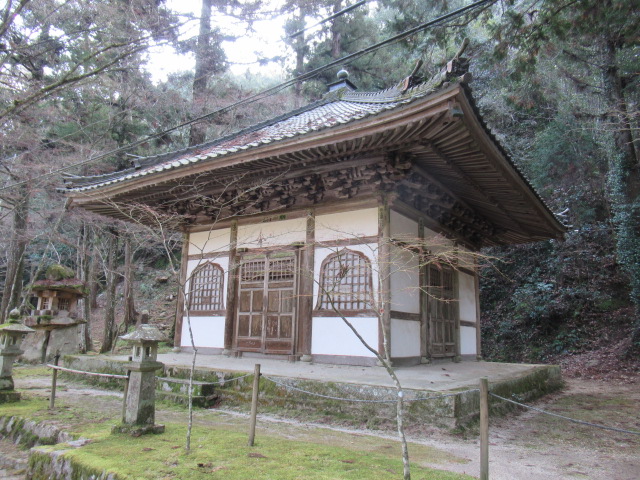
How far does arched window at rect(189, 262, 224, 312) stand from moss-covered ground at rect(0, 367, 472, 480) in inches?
141

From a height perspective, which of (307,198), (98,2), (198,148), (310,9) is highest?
(310,9)

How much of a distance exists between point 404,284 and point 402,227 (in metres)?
1.00

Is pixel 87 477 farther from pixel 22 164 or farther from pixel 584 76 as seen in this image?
pixel 584 76

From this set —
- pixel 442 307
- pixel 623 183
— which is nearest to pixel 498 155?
pixel 442 307

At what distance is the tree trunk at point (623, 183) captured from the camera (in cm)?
1211

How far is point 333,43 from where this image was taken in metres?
19.6

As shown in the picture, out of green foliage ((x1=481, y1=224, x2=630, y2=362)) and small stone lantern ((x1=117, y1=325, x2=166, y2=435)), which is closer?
small stone lantern ((x1=117, y1=325, x2=166, y2=435))

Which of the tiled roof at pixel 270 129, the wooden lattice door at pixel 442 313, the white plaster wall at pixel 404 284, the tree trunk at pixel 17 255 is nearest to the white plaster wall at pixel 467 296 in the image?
the wooden lattice door at pixel 442 313

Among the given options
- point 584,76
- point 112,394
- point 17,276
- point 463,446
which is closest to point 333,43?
point 584,76

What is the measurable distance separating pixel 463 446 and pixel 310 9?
54.2 feet

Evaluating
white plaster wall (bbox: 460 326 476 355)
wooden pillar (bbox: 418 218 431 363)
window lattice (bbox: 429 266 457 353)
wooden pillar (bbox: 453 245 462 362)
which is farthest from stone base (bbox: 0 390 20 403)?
white plaster wall (bbox: 460 326 476 355)

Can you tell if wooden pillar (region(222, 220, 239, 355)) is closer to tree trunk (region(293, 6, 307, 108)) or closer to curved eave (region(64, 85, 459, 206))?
curved eave (region(64, 85, 459, 206))

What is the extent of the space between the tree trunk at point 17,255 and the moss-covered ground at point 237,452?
32.7 feet

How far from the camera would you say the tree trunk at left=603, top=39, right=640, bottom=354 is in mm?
12109
